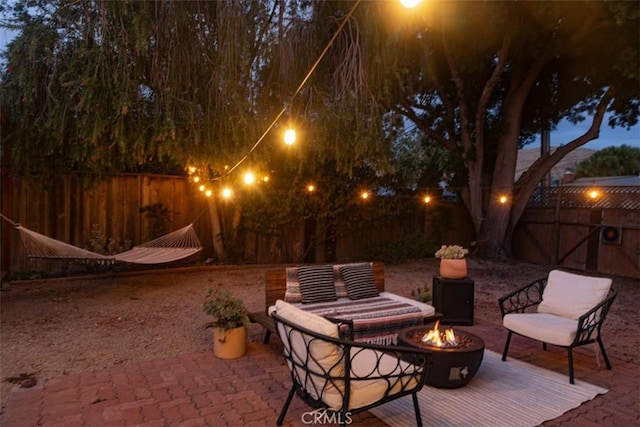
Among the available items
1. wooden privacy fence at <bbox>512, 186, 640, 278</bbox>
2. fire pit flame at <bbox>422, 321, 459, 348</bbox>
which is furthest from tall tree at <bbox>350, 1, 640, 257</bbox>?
fire pit flame at <bbox>422, 321, 459, 348</bbox>

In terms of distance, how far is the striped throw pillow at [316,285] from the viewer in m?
3.80

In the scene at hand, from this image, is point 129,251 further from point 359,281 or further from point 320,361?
point 320,361

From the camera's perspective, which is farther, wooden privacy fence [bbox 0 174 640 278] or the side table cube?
wooden privacy fence [bbox 0 174 640 278]

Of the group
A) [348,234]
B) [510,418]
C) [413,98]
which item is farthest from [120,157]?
[413,98]

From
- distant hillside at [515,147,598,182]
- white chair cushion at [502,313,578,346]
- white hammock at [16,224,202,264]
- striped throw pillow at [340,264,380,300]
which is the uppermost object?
distant hillside at [515,147,598,182]

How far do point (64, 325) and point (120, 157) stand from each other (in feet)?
7.89

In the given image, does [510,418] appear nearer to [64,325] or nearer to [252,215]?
[64,325]

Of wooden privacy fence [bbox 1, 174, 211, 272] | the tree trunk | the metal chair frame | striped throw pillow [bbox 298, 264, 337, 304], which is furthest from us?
the tree trunk

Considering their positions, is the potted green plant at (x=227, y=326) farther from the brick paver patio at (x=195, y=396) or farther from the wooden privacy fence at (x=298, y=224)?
the wooden privacy fence at (x=298, y=224)

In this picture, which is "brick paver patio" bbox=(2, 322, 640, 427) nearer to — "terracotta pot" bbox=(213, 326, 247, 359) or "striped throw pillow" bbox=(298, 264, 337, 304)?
"terracotta pot" bbox=(213, 326, 247, 359)

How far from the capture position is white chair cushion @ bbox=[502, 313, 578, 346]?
304 cm

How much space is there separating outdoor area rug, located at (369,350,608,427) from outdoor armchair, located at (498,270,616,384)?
199mm

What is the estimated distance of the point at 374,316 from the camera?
134 inches

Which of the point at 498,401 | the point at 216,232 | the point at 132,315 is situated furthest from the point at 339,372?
the point at 216,232
